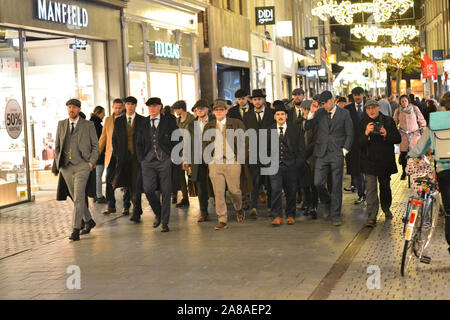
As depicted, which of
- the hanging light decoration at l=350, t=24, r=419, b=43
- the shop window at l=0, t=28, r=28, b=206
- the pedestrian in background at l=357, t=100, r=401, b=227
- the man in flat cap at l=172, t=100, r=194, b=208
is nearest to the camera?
the pedestrian in background at l=357, t=100, r=401, b=227

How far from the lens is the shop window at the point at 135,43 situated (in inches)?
808

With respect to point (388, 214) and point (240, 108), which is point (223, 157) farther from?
point (240, 108)

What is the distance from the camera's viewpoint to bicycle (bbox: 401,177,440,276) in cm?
771

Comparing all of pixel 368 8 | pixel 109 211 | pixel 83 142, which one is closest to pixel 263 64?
pixel 368 8

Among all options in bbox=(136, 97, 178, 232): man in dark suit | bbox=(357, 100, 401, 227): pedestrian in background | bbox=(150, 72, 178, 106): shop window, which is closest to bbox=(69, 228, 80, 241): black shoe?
bbox=(136, 97, 178, 232): man in dark suit

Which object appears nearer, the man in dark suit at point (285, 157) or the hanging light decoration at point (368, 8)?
the man in dark suit at point (285, 157)

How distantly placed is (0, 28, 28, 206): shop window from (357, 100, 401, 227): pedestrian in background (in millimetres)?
7372

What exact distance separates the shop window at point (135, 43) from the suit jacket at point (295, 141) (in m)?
9.36

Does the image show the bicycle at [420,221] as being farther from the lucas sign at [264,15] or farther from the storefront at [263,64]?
the lucas sign at [264,15]

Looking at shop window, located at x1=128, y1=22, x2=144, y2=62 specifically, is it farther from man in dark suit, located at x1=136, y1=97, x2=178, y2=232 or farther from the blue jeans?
man in dark suit, located at x1=136, y1=97, x2=178, y2=232

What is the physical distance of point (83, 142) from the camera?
11141 mm

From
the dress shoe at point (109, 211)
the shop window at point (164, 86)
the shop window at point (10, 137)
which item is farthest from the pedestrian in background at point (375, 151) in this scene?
the shop window at point (164, 86)

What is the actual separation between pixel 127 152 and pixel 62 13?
18.0ft
